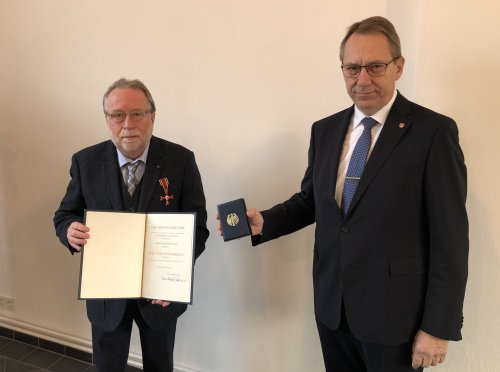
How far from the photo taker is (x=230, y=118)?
85.4 inches

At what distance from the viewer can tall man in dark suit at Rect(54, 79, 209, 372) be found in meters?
1.65

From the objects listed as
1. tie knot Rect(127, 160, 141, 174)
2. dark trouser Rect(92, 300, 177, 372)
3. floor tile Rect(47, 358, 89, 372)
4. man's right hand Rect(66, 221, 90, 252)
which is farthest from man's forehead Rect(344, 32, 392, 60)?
floor tile Rect(47, 358, 89, 372)

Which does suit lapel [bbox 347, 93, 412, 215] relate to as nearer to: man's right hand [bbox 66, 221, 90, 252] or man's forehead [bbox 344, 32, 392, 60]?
man's forehead [bbox 344, 32, 392, 60]

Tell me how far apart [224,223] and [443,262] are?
0.74 meters

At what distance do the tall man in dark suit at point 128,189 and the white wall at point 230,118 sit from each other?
52cm

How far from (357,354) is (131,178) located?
1141 millimetres

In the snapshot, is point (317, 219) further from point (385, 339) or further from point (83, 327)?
point (83, 327)

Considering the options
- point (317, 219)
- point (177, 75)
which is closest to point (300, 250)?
point (317, 219)

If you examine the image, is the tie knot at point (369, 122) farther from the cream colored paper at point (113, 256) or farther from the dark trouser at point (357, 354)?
the cream colored paper at point (113, 256)

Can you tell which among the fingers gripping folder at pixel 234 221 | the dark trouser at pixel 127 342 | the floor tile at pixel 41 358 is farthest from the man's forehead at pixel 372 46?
the floor tile at pixel 41 358

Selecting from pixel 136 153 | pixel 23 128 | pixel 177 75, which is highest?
pixel 177 75

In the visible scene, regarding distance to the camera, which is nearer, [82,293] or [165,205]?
[82,293]

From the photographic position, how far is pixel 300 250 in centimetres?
212

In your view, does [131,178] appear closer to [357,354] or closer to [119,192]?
[119,192]
